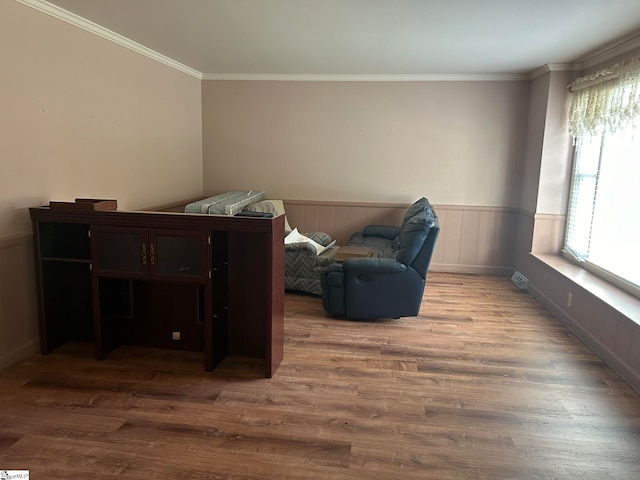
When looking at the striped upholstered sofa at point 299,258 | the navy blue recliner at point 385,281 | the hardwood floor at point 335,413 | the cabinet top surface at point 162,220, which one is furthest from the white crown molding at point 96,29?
the navy blue recliner at point 385,281

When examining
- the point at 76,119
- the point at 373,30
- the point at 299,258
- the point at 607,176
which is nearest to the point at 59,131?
the point at 76,119

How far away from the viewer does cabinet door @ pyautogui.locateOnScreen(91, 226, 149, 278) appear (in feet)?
9.91

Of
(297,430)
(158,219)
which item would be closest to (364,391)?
(297,430)

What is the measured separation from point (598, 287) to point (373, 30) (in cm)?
288

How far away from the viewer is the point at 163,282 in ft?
10.9

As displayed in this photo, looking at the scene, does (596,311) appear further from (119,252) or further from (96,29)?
(96,29)

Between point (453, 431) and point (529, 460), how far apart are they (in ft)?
1.28

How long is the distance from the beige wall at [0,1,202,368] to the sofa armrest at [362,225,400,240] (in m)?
2.61

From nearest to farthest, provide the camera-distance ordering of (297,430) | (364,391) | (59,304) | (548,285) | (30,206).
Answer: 1. (297,430)
2. (364,391)
3. (30,206)
4. (59,304)
5. (548,285)

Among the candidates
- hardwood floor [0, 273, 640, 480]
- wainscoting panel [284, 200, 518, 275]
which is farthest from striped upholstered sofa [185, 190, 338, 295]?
wainscoting panel [284, 200, 518, 275]

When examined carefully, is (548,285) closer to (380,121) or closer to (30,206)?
(380,121)

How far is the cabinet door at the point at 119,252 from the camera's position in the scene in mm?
3021

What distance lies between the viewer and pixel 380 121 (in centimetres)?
594

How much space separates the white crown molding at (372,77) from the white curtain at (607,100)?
104 centimetres
